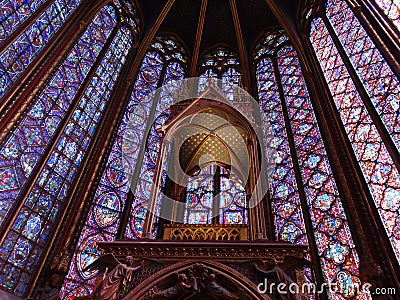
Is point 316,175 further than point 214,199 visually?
No

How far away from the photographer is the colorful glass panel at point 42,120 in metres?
5.61

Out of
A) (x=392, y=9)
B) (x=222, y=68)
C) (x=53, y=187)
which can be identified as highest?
(x=222, y=68)

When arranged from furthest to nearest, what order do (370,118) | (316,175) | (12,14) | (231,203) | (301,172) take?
(231,203) < (301,172) < (316,175) < (370,118) < (12,14)

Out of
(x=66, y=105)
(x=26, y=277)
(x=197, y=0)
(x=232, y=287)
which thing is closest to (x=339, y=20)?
(x=197, y=0)

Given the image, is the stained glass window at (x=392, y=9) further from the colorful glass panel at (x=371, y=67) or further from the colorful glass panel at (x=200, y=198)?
the colorful glass panel at (x=200, y=198)

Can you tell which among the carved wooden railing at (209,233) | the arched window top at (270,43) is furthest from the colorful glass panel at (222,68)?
the carved wooden railing at (209,233)

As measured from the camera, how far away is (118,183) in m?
7.92

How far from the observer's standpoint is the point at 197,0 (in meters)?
12.1

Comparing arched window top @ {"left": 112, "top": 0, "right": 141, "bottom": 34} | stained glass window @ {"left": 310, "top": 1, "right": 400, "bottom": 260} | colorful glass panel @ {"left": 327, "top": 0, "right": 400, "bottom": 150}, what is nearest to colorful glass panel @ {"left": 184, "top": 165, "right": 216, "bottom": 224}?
stained glass window @ {"left": 310, "top": 1, "right": 400, "bottom": 260}

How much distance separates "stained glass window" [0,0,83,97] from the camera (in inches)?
231

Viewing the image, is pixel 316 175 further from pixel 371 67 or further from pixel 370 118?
pixel 371 67

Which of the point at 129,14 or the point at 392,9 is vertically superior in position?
the point at 129,14

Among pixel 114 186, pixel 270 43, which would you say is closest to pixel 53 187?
pixel 114 186

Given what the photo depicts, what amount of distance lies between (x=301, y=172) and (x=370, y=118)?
185 centimetres
